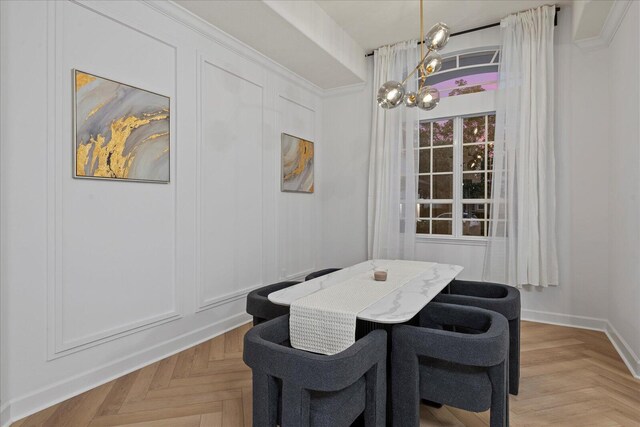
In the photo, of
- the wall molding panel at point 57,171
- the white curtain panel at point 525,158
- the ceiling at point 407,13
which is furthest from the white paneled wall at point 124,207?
the white curtain panel at point 525,158

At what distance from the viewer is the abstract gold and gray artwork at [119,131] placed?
87.2 inches

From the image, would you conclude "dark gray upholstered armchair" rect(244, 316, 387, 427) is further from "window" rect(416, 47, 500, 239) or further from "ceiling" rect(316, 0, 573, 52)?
"ceiling" rect(316, 0, 573, 52)

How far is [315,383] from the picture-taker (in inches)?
50.8

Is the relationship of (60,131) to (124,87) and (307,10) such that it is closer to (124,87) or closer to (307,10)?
(124,87)

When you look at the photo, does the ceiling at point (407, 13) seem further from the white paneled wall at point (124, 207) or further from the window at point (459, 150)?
the white paneled wall at point (124, 207)

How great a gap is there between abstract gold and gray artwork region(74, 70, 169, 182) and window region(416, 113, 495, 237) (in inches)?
112

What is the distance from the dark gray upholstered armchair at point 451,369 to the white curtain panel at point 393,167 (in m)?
2.48

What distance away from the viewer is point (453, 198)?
4.06 m

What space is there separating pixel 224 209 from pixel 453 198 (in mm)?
2585

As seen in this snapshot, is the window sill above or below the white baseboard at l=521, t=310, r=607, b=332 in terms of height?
above

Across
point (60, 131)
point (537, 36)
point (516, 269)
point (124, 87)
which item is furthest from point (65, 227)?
point (537, 36)

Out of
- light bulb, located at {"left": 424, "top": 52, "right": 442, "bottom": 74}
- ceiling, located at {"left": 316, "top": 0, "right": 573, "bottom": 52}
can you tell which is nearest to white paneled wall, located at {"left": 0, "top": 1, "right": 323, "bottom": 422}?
ceiling, located at {"left": 316, "top": 0, "right": 573, "bottom": 52}

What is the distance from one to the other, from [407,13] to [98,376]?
13.5 feet

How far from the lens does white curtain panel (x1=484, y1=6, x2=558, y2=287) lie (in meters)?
3.41
